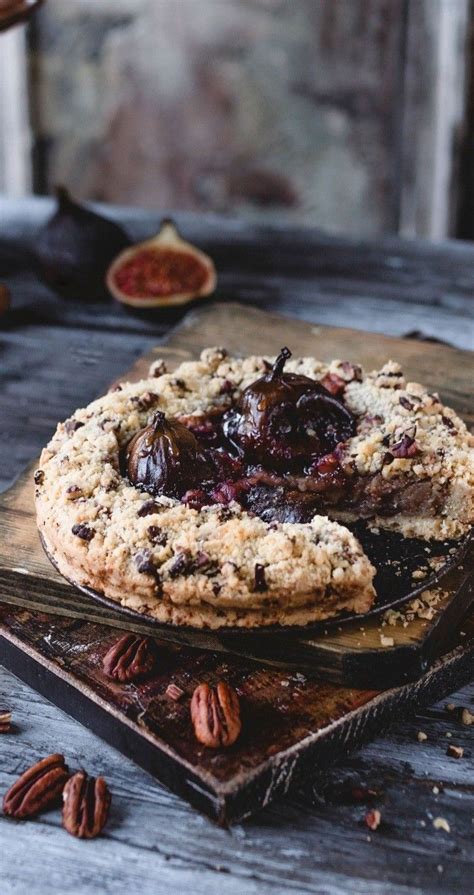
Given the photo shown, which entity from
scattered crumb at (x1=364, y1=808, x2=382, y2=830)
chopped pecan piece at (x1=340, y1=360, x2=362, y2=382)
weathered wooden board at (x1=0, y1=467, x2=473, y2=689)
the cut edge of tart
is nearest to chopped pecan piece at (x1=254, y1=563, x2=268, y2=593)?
the cut edge of tart

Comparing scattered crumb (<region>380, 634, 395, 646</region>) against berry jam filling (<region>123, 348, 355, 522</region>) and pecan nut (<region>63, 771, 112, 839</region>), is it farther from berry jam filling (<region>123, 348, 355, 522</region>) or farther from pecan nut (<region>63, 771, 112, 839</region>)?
pecan nut (<region>63, 771, 112, 839</region>)

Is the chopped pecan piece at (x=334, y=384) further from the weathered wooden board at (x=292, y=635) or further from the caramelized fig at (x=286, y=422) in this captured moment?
the weathered wooden board at (x=292, y=635)

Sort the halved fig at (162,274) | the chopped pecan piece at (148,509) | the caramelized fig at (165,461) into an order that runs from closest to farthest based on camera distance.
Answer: the chopped pecan piece at (148,509)
the caramelized fig at (165,461)
the halved fig at (162,274)

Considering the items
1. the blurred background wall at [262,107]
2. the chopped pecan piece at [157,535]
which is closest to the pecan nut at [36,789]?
the chopped pecan piece at [157,535]

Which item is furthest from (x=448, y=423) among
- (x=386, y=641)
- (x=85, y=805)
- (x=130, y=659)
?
(x=85, y=805)

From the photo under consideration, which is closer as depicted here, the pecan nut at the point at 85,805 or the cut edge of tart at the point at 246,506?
the pecan nut at the point at 85,805

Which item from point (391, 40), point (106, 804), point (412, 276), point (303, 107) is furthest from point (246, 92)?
point (106, 804)

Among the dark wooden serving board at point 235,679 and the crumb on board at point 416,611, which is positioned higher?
the crumb on board at point 416,611
